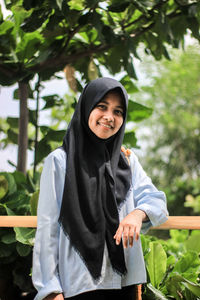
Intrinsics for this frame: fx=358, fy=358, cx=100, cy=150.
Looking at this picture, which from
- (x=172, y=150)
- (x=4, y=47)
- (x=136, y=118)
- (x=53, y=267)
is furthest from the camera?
(x=172, y=150)

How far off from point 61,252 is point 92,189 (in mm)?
173

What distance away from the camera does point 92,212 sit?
90 centimetres

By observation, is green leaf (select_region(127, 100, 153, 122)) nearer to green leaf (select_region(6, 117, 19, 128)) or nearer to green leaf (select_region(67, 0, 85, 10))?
green leaf (select_region(67, 0, 85, 10))

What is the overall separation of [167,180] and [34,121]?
8005mm

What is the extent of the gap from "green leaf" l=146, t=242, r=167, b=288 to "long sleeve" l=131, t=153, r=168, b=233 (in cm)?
30

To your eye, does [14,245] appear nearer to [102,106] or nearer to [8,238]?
[8,238]

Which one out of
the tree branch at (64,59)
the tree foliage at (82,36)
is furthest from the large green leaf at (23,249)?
the tree branch at (64,59)

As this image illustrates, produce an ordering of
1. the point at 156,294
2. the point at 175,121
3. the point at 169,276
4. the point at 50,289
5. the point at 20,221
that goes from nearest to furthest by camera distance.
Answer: the point at 50,289
the point at 20,221
the point at 156,294
the point at 169,276
the point at 175,121

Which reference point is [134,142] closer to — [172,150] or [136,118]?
[136,118]

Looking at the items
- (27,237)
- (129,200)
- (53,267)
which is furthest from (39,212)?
(27,237)

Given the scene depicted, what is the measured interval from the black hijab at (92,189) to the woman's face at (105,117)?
16mm

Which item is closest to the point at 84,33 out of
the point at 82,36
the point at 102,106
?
the point at 82,36

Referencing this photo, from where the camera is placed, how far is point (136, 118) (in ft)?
6.26

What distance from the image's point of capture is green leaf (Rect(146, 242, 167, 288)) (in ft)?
4.06
